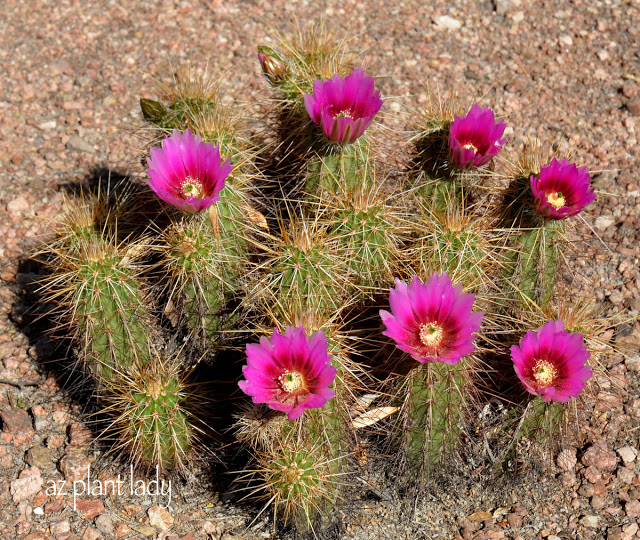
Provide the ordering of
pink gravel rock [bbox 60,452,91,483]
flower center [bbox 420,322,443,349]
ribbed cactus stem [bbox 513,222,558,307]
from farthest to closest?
pink gravel rock [bbox 60,452,91,483] < ribbed cactus stem [bbox 513,222,558,307] < flower center [bbox 420,322,443,349]

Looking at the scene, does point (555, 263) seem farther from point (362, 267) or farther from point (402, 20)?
point (402, 20)

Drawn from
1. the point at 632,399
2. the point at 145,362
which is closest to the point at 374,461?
the point at 145,362

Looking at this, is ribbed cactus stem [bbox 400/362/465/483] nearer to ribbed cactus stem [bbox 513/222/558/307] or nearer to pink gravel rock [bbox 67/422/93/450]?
ribbed cactus stem [bbox 513/222/558/307]

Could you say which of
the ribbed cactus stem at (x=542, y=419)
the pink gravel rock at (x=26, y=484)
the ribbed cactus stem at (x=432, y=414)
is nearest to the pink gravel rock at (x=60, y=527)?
the pink gravel rock at (x=26, y=484)

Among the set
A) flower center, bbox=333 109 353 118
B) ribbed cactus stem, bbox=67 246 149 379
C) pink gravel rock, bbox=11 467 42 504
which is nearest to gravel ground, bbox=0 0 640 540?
pink gravel rock, bbox=11 467 42 504

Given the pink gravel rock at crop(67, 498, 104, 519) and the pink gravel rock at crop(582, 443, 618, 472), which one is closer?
the pink gravel rock at crop(67, 498, 104, 519)

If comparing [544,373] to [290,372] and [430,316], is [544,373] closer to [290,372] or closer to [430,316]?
[430,316]

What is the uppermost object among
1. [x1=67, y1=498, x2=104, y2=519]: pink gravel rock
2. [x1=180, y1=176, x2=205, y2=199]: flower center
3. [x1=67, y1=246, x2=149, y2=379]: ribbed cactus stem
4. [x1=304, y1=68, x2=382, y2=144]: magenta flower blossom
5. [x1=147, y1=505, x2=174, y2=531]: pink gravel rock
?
[x1=304, y1=68, x2=382, y2=144]: magenta flower blossom
